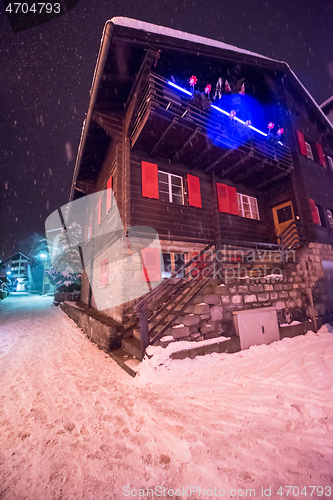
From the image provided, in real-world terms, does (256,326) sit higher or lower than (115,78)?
lower

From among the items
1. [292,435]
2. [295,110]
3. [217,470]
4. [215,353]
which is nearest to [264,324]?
[215,353]

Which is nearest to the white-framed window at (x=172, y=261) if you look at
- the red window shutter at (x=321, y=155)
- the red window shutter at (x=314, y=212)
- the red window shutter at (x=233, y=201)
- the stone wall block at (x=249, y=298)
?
the stone wall block at (x=249, y=298)

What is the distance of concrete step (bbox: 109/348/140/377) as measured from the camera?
4.33 m

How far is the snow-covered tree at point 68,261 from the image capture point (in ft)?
56.6

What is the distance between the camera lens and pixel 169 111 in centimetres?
698

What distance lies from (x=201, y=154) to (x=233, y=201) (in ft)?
→ 9.69

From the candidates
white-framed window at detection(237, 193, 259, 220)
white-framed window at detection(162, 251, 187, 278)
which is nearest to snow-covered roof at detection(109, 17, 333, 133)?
white-framed window at detection(237, 193, 259, 220)

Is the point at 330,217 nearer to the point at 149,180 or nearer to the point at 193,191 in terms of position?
the point at 193,191

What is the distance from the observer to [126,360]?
4848mm

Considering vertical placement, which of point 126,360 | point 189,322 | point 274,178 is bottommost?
point 126,360

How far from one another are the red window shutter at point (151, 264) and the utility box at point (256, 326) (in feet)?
10.3

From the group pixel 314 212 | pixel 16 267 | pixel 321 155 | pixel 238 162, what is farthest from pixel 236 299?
pixel 16 267

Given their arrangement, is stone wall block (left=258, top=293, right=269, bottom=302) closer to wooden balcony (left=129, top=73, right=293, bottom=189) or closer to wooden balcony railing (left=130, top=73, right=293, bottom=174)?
wooden balcony (left=129, top=73, right=293, bottom=189)

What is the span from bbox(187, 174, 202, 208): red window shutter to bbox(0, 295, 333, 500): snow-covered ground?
631 centimetres
